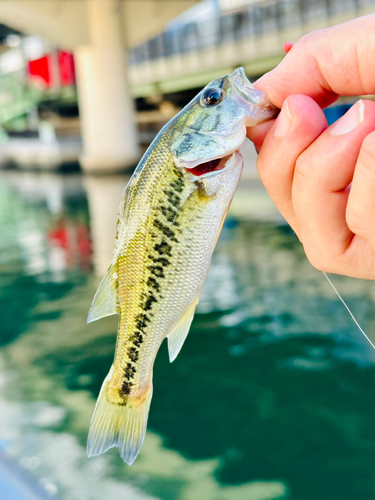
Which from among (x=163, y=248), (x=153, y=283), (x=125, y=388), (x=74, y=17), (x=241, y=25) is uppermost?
(x=74, y=17)

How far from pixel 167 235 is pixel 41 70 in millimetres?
35402

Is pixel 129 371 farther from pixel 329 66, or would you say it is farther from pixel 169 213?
pixel 329 66

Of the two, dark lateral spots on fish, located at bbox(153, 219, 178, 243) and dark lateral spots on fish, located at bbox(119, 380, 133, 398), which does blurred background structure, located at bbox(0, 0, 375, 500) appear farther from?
dark lateral spots on fish, located at bbox(153, 219, 178, 243)

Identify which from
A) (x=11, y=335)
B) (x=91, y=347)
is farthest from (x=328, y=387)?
(x=11, y=335)

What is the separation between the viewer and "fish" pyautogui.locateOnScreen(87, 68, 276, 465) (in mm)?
1654

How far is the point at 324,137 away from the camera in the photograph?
4.81 ft

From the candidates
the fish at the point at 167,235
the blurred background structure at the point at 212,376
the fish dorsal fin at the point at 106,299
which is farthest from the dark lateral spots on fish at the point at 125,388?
the blurred background structure at the point at 212,376

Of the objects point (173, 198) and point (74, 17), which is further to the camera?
point (74, 17)

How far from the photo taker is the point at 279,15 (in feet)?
74.8

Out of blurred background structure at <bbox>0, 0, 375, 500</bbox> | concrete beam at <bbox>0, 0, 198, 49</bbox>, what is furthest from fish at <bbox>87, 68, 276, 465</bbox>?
concrete beam at <bbox>0, 0, 198, 49</bbox>

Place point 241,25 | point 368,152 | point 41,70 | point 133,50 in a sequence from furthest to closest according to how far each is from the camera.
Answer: point 41,70 < point 133,50 < point 241,25 < point 368,152

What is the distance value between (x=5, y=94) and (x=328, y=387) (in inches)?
1351

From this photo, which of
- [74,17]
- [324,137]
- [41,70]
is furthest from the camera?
[41,70]

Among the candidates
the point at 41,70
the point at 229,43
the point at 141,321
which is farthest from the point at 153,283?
the point at 41,70
